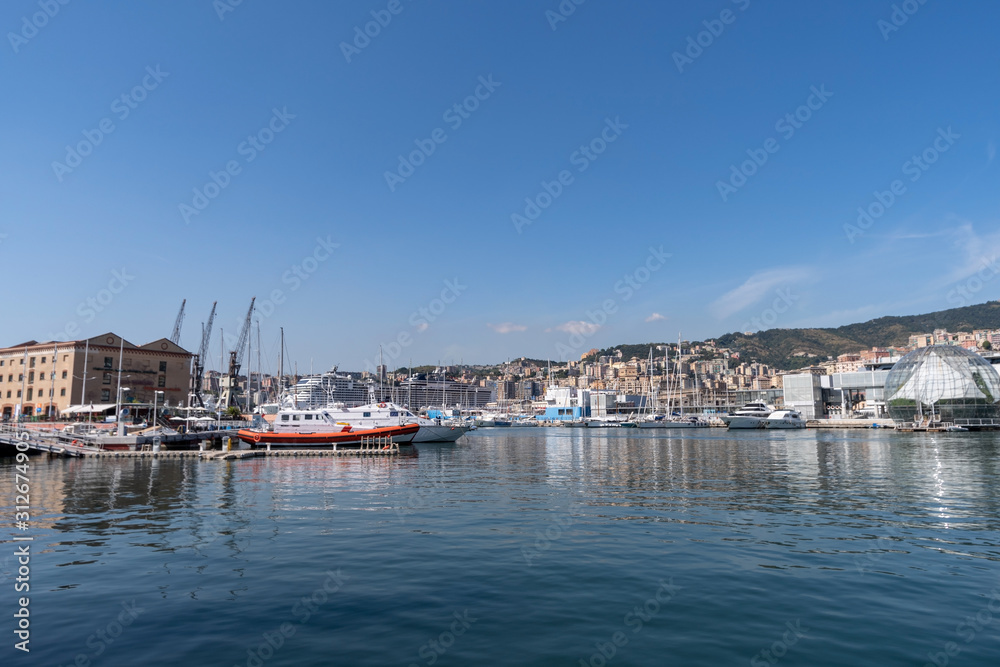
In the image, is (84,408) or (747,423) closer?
(84,408)

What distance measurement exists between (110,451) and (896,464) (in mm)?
56960

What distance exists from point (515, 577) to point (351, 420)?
161 ft

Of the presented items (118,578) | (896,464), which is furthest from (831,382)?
(118,578)

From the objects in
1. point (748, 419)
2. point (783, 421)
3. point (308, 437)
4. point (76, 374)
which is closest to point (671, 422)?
point (748, 419)

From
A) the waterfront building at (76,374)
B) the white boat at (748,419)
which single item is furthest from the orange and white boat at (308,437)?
the white boat at (748,419)

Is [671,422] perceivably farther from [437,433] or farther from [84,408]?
[84,408]

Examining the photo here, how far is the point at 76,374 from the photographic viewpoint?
250 ft

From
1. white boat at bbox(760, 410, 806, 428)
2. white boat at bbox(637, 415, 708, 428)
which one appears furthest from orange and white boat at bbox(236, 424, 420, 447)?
white boat at bbox(760, 410, 806, 428)

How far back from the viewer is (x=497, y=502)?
21609 mm

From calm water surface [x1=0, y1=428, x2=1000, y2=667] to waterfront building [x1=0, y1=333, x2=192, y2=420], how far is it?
218 ft

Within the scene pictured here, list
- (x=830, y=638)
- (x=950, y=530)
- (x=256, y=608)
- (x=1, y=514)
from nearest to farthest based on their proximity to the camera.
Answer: (x=830, y=638), (x=256, y=608), (x=950, y=530), (x=1, y=514)

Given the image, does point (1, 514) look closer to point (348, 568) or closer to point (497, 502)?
point (348, 568)

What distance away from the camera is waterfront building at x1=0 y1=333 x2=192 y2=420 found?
251ft

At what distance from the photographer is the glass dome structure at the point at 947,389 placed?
314ft
